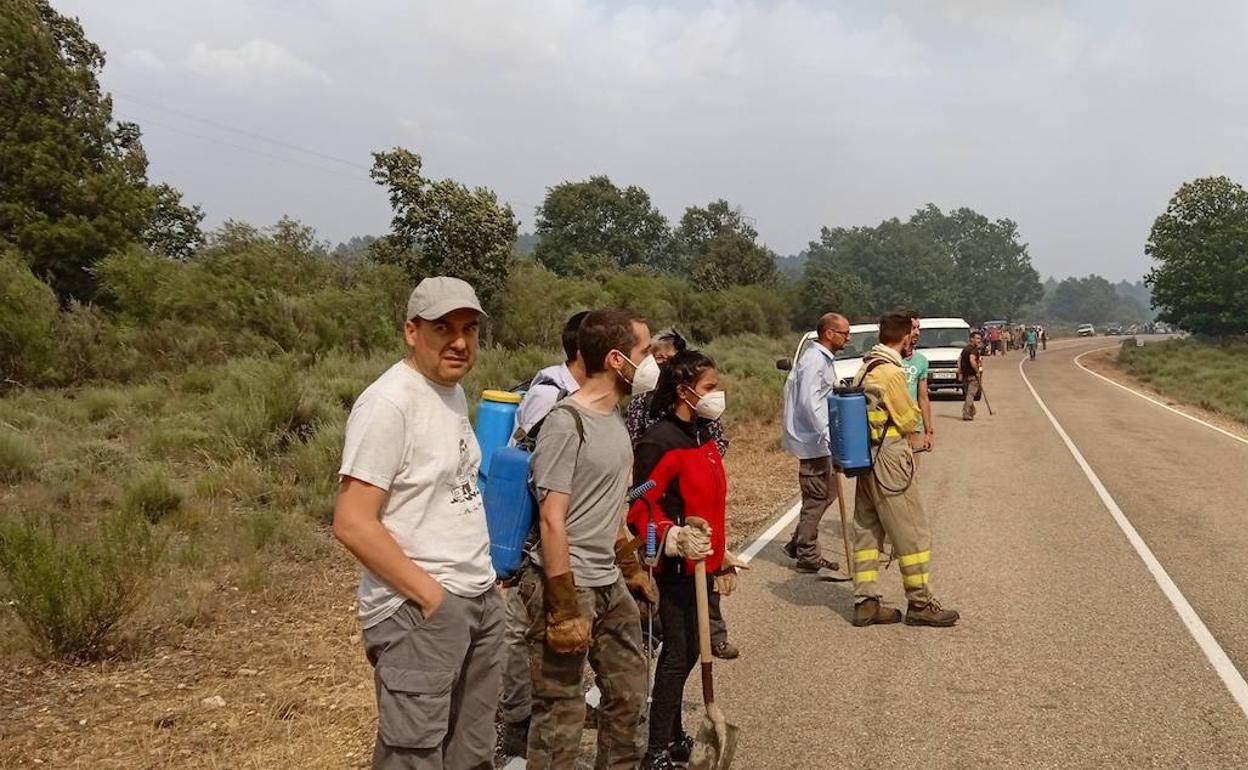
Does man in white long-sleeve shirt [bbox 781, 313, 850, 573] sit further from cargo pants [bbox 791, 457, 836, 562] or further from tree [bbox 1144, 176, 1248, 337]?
tree [bbox 1144, 176, 1248, 337]

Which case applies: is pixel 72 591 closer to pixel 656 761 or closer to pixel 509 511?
pixel 509 511

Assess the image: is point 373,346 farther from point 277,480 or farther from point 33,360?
point 277,480

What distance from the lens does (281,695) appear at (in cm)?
447

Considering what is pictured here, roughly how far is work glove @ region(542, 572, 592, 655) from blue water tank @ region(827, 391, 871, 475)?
310 centimetres

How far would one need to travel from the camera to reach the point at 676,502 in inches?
145

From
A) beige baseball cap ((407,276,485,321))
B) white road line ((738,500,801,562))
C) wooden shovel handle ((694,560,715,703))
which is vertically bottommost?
white road line ((738,500,801,562))

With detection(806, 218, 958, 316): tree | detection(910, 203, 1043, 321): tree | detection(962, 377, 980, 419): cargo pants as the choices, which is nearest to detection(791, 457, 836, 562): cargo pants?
detection(962, 377, 980, 419): cargo pants

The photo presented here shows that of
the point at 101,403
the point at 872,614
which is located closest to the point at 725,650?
the point at 872,614

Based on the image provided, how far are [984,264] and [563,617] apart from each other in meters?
162

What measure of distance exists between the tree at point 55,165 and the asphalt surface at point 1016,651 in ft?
64.0

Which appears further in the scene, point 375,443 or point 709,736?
point 709,736

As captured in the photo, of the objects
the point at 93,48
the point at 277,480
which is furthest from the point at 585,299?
the point at 277,480

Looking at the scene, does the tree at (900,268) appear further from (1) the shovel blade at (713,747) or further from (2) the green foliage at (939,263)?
(1) the shovel blade at (713,747)

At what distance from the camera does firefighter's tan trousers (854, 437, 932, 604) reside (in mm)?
5625
